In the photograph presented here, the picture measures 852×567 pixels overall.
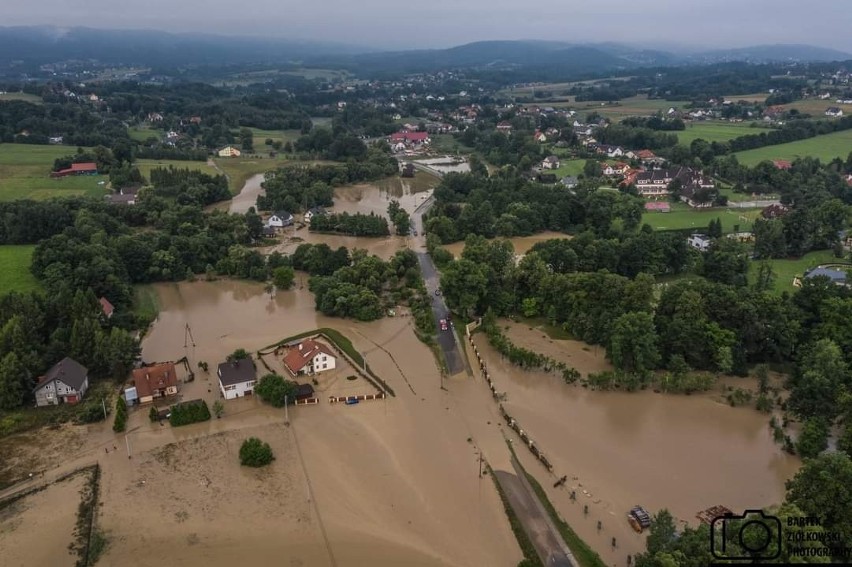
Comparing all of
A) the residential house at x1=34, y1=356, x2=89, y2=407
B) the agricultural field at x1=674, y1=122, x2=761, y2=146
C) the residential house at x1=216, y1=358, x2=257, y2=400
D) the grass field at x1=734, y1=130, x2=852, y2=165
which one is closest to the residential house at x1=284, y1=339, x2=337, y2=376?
the residential house at x1=216, y1=358, x2=257, y2=400

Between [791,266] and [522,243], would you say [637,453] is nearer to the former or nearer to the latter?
[791,266]

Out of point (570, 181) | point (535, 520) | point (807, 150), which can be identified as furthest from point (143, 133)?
point (807, 150)

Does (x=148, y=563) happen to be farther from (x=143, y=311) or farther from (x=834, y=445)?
(x=834, y=445)

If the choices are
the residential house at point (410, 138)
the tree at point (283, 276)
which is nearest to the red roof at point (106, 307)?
the tree at point (283, 276)

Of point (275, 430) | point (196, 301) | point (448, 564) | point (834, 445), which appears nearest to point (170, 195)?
point (196, 301)

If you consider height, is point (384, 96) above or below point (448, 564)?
above
